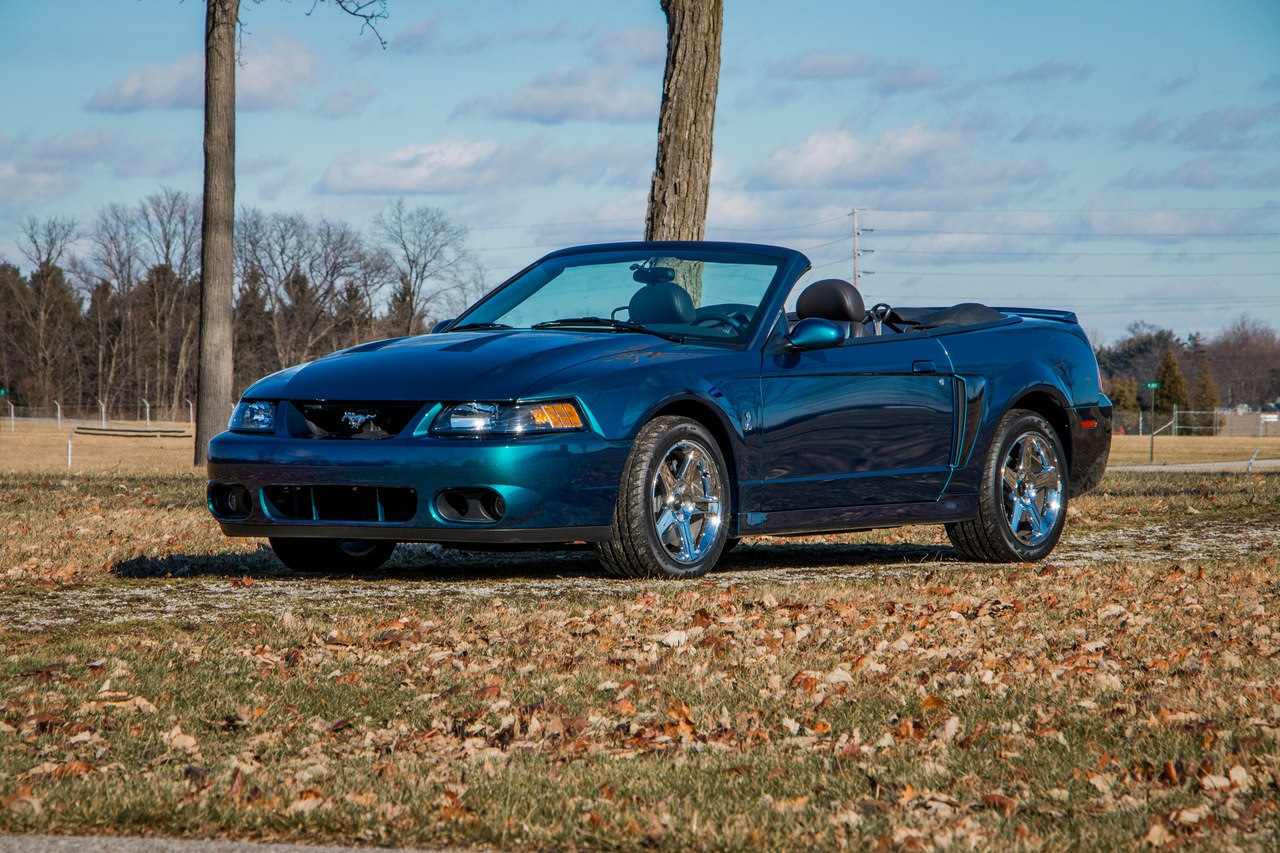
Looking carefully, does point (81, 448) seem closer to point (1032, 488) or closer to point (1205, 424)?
point (1032, 488)

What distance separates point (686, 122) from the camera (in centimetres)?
1248

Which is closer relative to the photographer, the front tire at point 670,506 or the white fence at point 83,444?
the front tire at point 670,506

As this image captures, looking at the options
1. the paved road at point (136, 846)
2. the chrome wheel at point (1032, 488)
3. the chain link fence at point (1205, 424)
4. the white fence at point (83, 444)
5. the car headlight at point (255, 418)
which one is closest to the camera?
the paved road at point (136, 846)

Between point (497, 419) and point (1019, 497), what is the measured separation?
11.3ft

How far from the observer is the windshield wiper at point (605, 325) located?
23.3ft

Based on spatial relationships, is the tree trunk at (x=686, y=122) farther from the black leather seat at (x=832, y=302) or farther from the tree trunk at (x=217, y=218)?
the tree trunk at (x=217, y=218)

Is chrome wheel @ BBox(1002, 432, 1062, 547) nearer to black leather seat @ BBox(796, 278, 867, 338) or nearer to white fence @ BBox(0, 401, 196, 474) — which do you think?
black leather seat @ BBox(796, 278, 867, 338)

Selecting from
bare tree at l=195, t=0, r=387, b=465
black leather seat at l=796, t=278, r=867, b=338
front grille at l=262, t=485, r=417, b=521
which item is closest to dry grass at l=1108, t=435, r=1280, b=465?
bare tree at l=195, t=0, r=387, b=465

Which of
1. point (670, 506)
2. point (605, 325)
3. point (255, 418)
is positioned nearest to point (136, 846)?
point (255, 418)

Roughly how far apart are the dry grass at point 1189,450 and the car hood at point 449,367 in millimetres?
41865

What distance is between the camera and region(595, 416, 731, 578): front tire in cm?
650

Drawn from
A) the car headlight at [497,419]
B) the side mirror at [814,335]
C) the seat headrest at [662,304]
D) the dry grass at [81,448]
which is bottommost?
the dry grass at [81,448]

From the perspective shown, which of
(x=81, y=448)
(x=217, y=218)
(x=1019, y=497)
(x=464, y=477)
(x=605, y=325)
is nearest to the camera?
(x=464, y=477)

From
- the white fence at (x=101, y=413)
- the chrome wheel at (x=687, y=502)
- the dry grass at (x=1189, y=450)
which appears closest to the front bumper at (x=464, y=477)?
the chrome wheel at (x=687, y=502)
